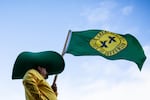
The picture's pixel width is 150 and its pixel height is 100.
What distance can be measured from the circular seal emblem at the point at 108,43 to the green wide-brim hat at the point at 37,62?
8.20 feet

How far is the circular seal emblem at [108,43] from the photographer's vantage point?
9.44 meters

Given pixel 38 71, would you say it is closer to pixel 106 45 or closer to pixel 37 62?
pixel 37 62

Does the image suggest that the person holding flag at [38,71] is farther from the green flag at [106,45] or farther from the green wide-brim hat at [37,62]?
the green flag at [106,45]

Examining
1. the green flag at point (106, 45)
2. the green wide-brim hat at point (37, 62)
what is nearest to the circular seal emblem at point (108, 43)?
the green flag at point (106, 45)

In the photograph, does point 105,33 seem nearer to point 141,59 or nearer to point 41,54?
point 141,59

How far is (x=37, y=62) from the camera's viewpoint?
6648 mm

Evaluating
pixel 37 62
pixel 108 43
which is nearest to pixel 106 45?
pixel 108 43

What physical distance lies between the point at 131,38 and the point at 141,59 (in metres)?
0.65

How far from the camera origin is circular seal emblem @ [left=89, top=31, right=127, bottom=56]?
31.0 feet

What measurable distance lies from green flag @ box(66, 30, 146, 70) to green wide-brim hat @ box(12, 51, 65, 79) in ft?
7.32

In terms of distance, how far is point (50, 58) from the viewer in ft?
22.5

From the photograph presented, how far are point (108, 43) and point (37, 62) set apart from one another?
10.8 ft

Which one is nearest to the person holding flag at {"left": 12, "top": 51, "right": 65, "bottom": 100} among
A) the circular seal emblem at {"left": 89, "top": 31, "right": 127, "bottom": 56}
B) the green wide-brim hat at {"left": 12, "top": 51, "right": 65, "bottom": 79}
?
the green wide-brim hat at {"left": 12, "top": 51, "right": 65, "bottom": 79}

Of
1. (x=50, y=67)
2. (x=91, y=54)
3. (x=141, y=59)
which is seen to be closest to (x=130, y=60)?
(x=141, y=59)
